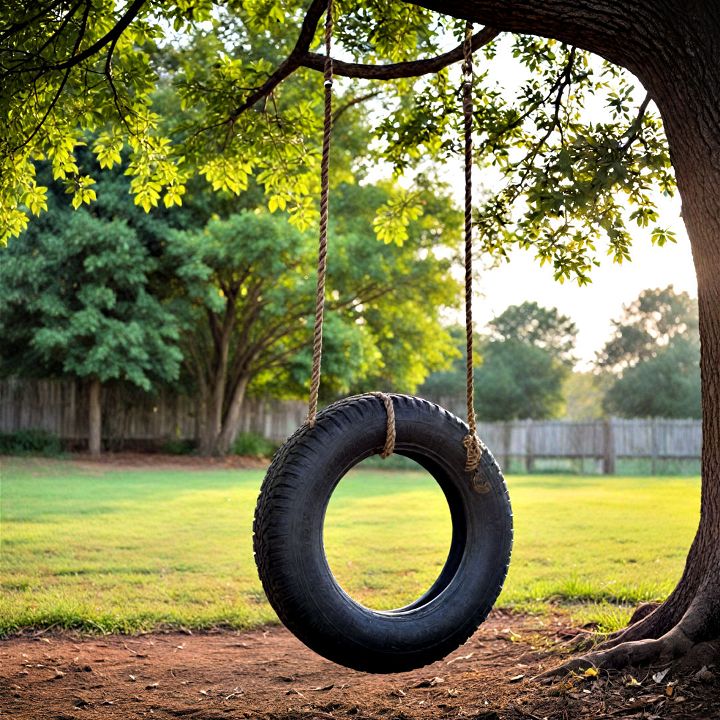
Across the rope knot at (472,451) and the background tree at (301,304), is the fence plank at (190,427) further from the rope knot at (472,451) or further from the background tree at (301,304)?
the rope knot at (472,451)

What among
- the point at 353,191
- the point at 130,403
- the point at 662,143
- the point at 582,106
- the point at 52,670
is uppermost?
the point at 353,191

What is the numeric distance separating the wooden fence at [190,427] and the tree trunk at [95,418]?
1.08 metres

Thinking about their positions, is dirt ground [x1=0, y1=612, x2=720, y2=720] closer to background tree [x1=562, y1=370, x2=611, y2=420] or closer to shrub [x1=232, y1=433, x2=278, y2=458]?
shrub [x1=232, y1=433, x2=278, y2=458]

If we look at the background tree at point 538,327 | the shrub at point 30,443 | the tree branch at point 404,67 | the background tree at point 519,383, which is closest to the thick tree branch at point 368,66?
the tree branch at point 404,67

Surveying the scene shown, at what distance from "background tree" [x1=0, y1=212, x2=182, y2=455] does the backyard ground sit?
6.37 metres

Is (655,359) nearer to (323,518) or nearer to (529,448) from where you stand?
(529,448)

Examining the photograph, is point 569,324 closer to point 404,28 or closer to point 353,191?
point 353,191

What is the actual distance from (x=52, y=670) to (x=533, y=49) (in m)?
4.84

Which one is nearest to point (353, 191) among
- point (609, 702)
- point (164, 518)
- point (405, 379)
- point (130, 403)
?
point (405, 379)

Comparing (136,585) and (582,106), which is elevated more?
(582,106)

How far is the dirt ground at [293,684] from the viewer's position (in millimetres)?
3402

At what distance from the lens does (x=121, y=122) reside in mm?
5707

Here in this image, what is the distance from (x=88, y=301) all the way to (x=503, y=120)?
1369 centimetres

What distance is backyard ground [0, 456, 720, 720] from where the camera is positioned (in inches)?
145
